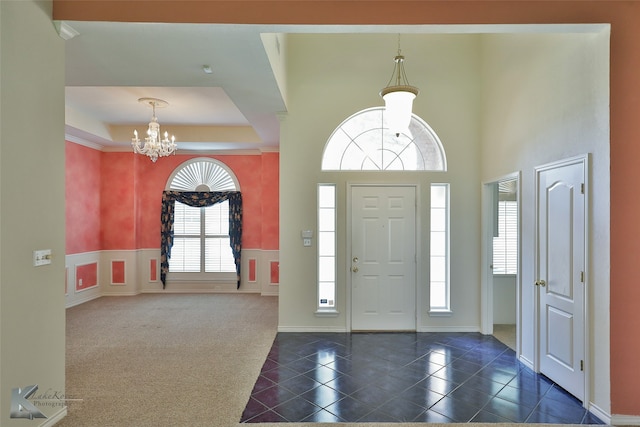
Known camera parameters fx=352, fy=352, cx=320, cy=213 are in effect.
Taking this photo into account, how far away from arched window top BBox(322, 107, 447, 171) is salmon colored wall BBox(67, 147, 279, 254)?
2394 millimetres

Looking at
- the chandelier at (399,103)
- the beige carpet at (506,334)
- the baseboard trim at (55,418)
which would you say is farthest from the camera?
the beige carpet at (506,334)

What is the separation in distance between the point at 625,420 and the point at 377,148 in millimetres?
3464

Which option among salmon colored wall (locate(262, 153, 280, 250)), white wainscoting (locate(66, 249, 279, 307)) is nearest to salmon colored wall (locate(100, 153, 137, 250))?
white wainscoting (locate(66, 249, 279, 307))

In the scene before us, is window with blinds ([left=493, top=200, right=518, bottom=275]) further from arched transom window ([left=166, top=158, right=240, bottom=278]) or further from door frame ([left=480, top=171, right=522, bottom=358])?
arched transom window ([left=166, top=158, right=240, bottom=278])

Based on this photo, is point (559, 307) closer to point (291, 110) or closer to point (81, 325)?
point (291, 110)

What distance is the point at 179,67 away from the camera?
3113mm

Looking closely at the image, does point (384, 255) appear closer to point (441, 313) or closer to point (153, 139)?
point (441, 313)

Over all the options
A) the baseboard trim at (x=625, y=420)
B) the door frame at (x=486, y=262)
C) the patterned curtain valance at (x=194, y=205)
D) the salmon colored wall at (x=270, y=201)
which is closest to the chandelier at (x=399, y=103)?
the door frame at (x=486, y=262)

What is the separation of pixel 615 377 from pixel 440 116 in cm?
322

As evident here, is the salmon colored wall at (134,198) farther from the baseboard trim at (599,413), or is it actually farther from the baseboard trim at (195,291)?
the baseboard trim at (599,413)

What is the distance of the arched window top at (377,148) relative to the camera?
462 cm

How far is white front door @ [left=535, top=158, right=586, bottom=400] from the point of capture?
2.76 m

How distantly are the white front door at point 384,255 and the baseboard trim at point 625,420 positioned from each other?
2.27 meters

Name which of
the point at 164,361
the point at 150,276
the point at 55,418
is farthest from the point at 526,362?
the point at 150,276
